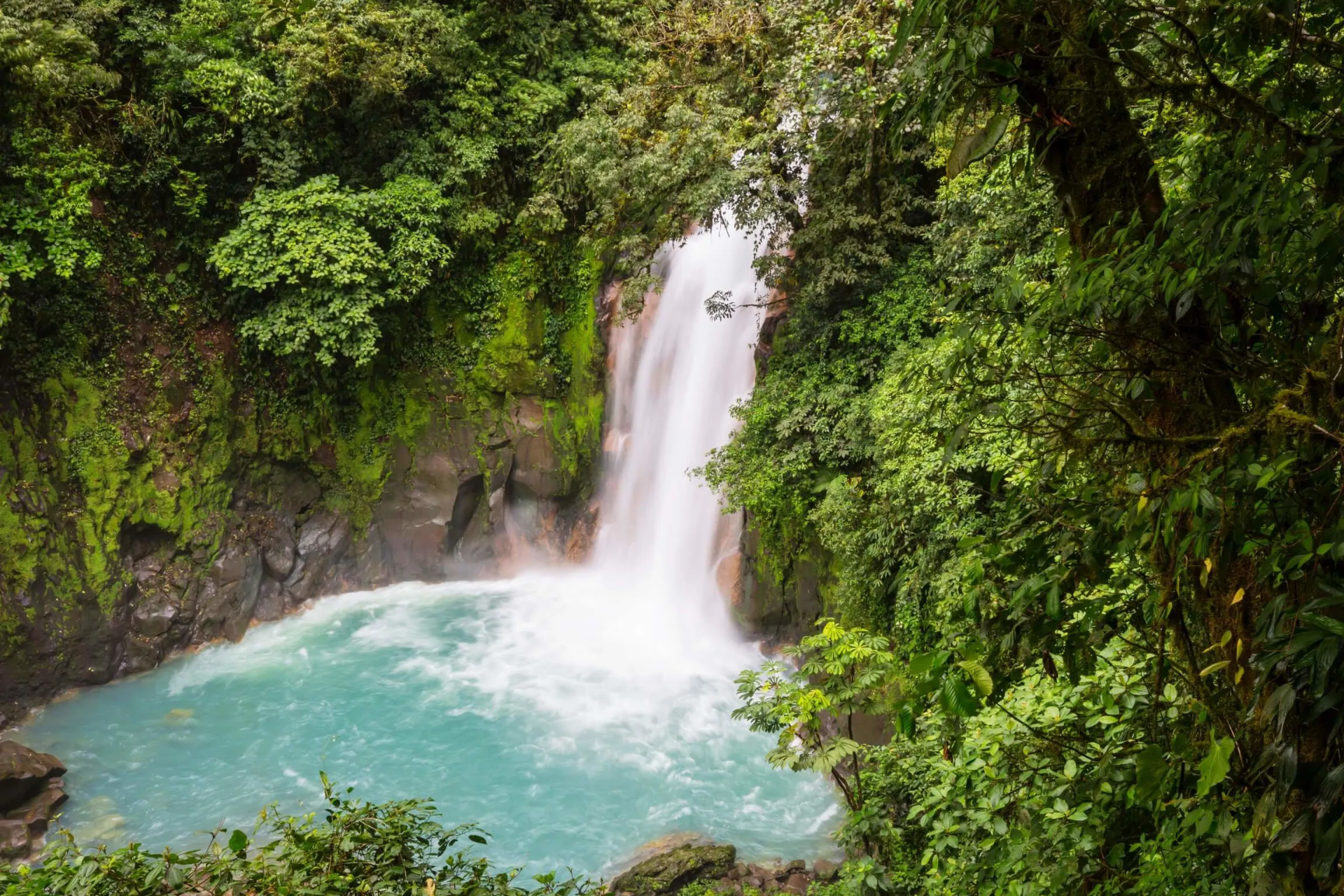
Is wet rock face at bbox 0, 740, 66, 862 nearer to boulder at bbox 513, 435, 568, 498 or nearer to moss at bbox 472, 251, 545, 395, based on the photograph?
boulder at bbox 513, 435, 568, 498

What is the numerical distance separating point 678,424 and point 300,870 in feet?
29.6

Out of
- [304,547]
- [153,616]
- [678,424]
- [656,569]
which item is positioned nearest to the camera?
[153,616]

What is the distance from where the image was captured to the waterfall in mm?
11000

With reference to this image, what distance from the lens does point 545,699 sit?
9875 millimetres

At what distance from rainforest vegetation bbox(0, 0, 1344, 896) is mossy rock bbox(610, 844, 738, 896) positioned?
1306mm

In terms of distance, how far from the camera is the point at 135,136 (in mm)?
10234

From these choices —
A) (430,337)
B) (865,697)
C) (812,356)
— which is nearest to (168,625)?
(430,337)

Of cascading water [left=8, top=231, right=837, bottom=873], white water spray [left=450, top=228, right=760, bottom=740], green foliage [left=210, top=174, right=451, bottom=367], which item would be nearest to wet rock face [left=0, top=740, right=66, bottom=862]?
cascading water [left=8, top=231, right=837, bottom=873]

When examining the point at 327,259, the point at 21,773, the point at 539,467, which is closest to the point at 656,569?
the point at 539,467

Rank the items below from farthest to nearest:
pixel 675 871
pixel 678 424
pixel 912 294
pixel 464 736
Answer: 1. pixel 678 424
2. pixel 464 736
3. pixel 912 294
4. pixel 675 871

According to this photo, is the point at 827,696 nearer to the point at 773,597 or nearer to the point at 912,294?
the point at 912,294

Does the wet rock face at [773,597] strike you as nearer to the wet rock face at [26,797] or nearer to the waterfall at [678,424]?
the waterfall at [678,424]

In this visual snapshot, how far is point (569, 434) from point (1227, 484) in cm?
1158

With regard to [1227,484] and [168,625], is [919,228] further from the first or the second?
[168,625]
